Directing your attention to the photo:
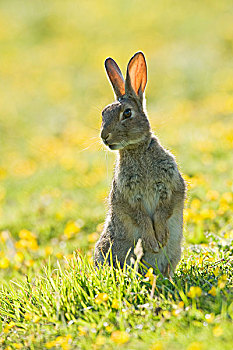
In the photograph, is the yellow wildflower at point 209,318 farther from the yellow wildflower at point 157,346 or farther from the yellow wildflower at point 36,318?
the yellow wildflower at point 36,318

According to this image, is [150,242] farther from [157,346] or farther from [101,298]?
[157,346]

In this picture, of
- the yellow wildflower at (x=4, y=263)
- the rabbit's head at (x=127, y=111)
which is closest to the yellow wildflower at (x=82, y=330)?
the rabbit's head at (x=127, y=111)

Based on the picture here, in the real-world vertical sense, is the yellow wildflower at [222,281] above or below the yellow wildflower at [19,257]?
below

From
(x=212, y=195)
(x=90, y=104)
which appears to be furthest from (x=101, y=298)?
(x=90, y=104)

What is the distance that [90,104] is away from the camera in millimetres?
18203

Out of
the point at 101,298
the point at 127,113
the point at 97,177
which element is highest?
the point at 127,113

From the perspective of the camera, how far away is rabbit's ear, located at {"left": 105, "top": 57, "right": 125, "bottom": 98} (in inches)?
189

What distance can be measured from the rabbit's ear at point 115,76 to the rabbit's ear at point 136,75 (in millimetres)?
170

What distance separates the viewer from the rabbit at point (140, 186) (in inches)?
176

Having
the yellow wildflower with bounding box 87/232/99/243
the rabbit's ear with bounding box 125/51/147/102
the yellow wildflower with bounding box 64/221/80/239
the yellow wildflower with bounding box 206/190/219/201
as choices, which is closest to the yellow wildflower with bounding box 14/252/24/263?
the yellow wildflower with bounding box 64/221/80/239

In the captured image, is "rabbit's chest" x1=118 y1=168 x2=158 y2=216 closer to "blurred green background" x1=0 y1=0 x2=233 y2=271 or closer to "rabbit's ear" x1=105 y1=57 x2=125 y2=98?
"blurred green background" x1=0 y1=0 x2=233 y2=271

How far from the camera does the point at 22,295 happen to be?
4266 millimetres

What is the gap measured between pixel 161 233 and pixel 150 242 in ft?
0.48

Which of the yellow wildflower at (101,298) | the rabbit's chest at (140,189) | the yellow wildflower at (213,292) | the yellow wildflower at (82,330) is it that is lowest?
the yellow wildflower at (82,330)
